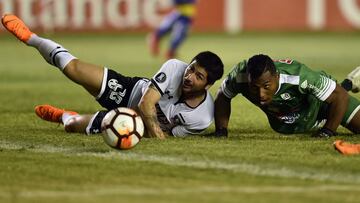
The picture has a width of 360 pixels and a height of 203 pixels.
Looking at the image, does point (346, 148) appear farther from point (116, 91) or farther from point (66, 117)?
point (66, 117)

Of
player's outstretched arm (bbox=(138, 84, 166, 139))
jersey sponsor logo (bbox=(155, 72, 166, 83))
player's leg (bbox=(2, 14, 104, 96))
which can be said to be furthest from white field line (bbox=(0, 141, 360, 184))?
jersey sponsor logo (bbox=(155, 72, 166, 83))

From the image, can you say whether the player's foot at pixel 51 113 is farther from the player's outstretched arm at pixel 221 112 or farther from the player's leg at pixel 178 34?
the player's leg at pixel 178 34

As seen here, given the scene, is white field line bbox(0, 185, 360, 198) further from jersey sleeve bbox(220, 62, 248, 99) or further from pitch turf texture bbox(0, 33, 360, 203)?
jersey sleeve bbox(220, 62, 248, 99)

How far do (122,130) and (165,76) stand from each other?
1.07m

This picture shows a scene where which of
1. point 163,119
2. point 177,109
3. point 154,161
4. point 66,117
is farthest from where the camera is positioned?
point 66,117

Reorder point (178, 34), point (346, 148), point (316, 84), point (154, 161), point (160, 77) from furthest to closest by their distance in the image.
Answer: point (178, 34) → point (160, 77) → point (316, 84) → point (346, 148) → point (154, 161)

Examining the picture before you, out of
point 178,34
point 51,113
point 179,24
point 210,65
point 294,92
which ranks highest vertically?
point 210,65

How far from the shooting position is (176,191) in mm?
5598

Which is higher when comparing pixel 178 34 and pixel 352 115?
pixel 352 115

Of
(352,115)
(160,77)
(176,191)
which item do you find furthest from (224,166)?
(352,115)

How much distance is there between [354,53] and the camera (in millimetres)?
22109

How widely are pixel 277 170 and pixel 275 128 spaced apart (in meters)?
2.18

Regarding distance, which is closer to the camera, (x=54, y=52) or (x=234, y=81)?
(x=234, y=81)

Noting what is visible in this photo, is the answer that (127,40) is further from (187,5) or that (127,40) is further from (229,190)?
(229,190)
